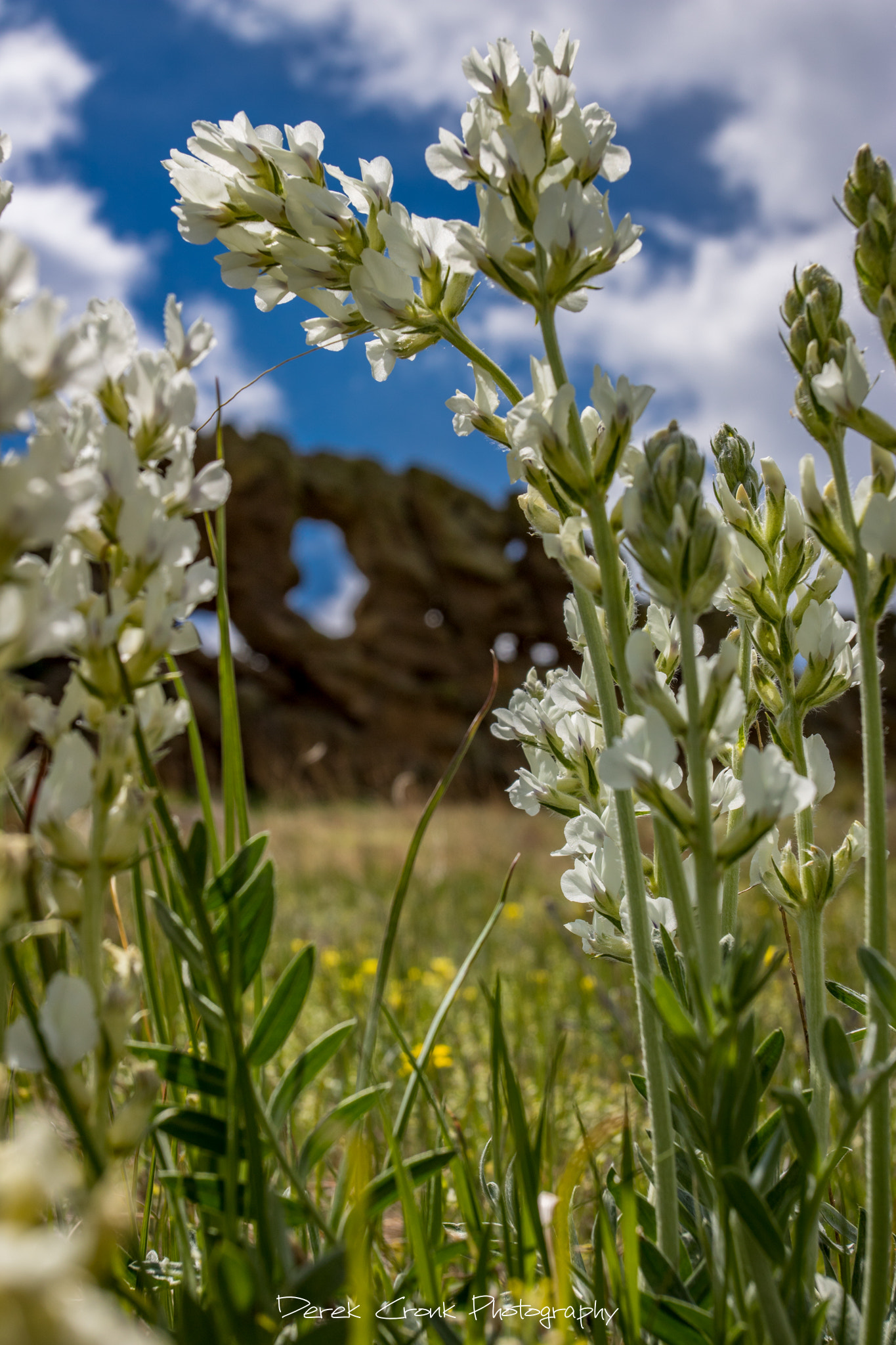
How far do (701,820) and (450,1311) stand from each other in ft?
1.00

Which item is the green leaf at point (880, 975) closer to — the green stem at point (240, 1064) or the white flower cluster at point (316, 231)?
the green stem at point (240, 1064)

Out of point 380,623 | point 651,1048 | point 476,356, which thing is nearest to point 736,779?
point 651,1048

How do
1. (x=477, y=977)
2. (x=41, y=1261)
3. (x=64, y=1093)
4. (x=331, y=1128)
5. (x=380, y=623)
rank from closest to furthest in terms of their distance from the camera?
1. (x=41, y=1261)
2. (x=64, y=1093)
3. (x=331, y=1128)
4. (x=477, y=977)
5. (x=380, y=623)

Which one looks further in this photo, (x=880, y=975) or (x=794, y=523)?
(x=794, y=523)

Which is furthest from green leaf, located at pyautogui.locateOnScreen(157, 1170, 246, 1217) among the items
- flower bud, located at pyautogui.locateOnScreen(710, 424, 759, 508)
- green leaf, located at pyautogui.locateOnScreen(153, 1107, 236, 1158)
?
flower bud, located at pyautogui.locateOnScreen(710, 424, 759, 508)

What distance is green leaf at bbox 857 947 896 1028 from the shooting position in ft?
1.38

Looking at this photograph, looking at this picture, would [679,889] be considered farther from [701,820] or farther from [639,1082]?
[639,1082]

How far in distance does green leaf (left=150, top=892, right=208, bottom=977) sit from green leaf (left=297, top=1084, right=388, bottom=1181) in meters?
0.10

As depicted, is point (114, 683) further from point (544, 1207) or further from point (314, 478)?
point (314, 478)

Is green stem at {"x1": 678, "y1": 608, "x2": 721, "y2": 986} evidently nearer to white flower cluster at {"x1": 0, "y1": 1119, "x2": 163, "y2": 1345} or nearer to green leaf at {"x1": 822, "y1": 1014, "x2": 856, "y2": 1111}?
green leaf at {"x1": 822, "y1": 1014, "x2": 856, "y2": 1111}

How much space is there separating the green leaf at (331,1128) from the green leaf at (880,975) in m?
0.24

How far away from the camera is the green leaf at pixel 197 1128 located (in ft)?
1.43

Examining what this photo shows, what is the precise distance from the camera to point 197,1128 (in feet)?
1.45

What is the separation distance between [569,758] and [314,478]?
16.3 metres
